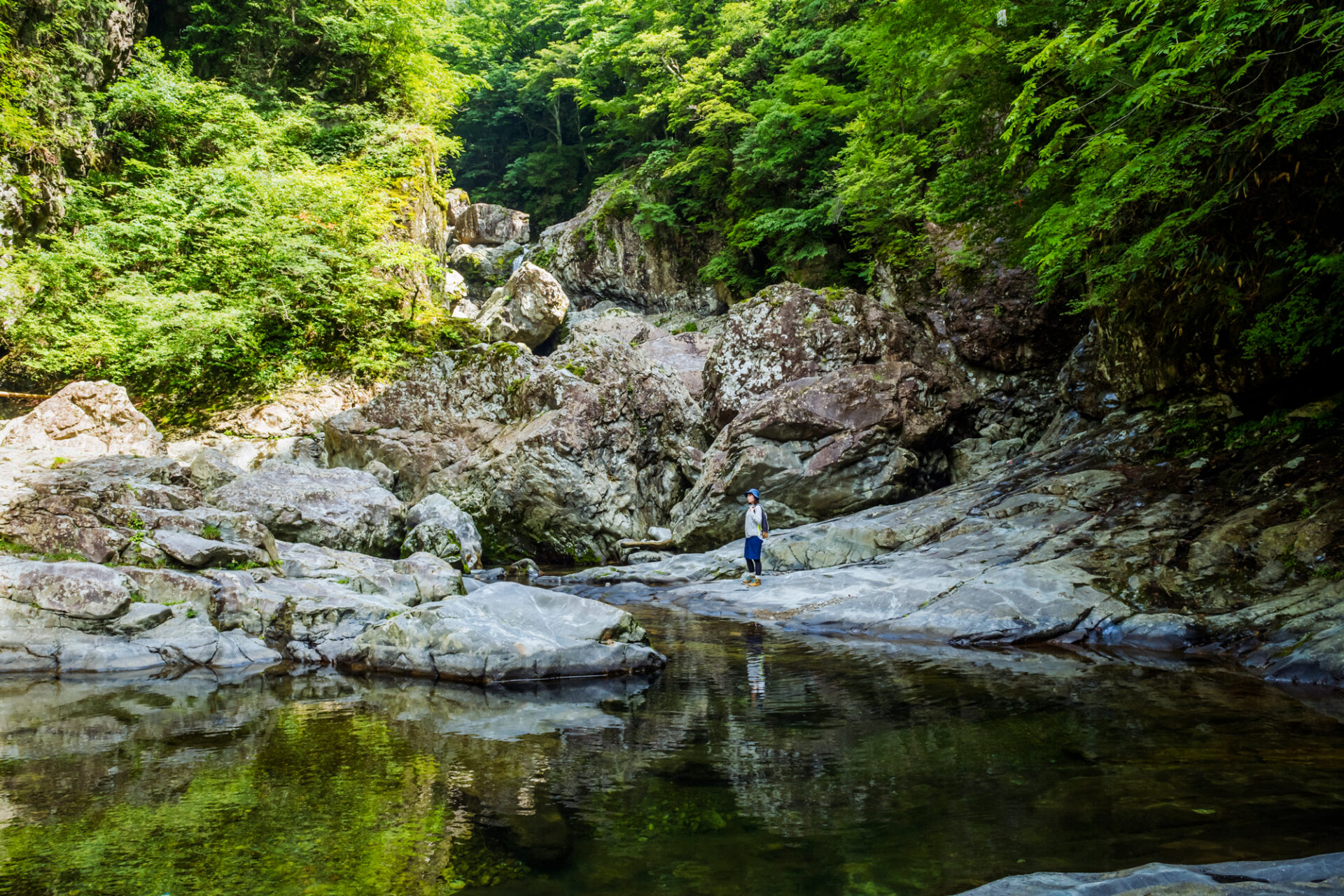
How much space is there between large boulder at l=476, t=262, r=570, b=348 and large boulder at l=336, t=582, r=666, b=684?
20184mm

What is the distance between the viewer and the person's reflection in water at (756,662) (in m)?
6.28

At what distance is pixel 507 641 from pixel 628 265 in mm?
24662

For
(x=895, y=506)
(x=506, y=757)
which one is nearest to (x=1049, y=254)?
(x=895, y=506)

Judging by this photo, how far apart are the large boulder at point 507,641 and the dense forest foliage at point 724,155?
7.09 m

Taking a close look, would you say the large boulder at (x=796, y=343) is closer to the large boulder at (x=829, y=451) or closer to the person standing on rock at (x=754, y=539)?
the large boulder at (x=829, y=451)

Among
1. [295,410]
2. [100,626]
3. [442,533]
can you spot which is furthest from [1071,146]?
[295,410]

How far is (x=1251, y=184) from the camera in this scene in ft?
27.8

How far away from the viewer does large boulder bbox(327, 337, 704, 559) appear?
16281 mm

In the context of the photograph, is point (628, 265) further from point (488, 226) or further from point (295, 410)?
point (295, 410)

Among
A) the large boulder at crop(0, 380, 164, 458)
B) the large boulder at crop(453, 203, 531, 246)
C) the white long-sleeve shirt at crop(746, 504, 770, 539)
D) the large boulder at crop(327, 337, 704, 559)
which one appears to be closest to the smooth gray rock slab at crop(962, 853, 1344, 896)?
the white long-sleeve shirt at crop(746, 504, 770, 539)

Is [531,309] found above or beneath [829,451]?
above

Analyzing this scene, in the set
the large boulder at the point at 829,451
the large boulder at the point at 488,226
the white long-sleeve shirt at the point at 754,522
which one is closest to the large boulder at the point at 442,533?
the large boulder at the point at 829,451

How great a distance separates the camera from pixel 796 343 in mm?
17672

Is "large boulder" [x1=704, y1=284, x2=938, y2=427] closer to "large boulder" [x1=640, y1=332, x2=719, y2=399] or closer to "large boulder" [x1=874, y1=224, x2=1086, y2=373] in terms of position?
"large boulder" [x1=874, y1=224, x2=1086, y2=373]
